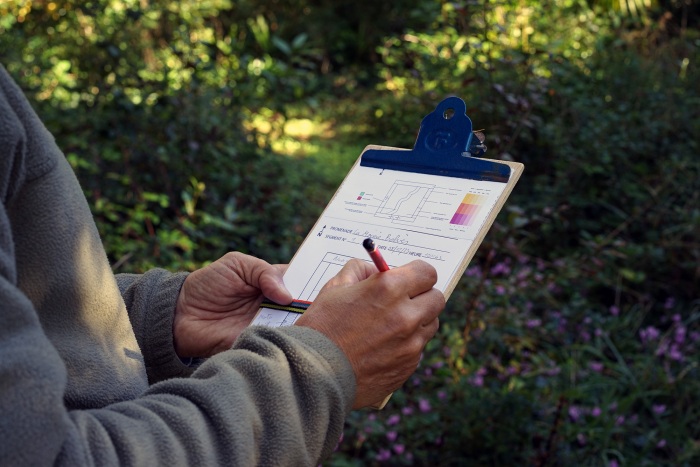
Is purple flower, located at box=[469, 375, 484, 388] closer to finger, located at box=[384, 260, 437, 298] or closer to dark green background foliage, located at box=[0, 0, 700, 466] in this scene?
dark green background foliage, located at box=[0, 0, 700, 466]

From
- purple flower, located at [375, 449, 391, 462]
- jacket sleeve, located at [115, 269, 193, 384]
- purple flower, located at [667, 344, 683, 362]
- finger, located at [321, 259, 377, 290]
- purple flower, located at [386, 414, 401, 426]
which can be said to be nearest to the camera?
finger, located at [321, 259, 377, 290]

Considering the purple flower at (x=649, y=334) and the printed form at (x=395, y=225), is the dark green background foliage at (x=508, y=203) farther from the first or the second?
the printed form at (x=395, y=225)

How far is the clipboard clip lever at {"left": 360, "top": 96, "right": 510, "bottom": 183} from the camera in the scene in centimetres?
153

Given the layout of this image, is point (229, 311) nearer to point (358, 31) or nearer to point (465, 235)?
point (465, 235)

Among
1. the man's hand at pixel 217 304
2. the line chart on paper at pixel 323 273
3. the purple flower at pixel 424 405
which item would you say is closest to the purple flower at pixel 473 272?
the purple flower at pixel 424 405

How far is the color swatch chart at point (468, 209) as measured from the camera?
1462mm

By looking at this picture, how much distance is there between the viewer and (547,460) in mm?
2832

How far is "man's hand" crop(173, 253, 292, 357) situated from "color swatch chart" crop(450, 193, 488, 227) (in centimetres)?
36

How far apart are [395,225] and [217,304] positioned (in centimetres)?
41

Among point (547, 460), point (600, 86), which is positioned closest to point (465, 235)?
point (547, 460)

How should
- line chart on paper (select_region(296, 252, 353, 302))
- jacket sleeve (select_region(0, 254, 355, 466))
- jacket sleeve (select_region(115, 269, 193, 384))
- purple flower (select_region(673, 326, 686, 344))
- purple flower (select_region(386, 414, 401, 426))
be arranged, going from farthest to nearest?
purple flower (select_region(673, 326, 686, 344))
purple flower (select_region(386, 414, 401, 426))
jacket sleeve (select_region(115, 269, 193, 384))
line chart on paper (select_region(296, 252, 353, 302))
jacket sleeve (select_region(0, 254, 355, 466))

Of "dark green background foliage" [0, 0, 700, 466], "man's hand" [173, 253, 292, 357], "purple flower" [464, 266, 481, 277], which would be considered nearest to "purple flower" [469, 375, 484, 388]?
"dark green background foliage" [0, 0, 700, 466]

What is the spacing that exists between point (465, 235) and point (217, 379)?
0.51m

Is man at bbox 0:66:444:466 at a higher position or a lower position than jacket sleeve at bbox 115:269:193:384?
higher
